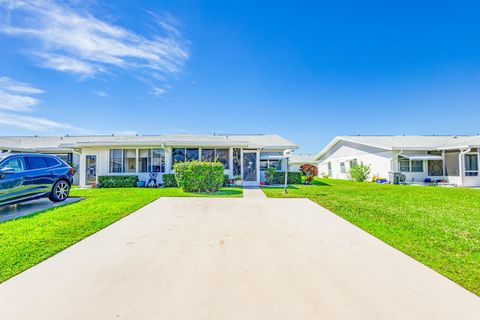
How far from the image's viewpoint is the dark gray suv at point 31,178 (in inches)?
254

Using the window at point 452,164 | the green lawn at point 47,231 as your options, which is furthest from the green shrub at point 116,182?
the window at point 452,164

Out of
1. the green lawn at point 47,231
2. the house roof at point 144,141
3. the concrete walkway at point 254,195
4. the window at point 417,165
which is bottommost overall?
the green lawn at point 47,231

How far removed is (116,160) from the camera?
1480 cm

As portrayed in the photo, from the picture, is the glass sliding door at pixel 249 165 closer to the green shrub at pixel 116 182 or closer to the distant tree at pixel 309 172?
the distant tree at pixel 309 172

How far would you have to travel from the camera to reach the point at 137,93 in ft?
53.1

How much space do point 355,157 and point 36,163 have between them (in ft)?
80.3

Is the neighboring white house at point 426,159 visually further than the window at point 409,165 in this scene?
No

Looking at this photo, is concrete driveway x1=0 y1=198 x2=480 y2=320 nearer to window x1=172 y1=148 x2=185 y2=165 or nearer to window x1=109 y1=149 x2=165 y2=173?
window x1=172 y1=148 x2=185 y2=165

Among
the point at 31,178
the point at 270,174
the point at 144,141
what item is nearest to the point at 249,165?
the point at 270,174

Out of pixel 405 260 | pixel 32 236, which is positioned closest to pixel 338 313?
pixel 405 260

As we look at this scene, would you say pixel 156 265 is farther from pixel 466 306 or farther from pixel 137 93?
pixel 137 93

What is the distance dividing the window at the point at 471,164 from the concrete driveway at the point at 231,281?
18.7 m

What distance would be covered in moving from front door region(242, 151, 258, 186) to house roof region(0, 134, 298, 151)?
0.89 meters

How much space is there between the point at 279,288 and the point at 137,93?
17092 millimetres
